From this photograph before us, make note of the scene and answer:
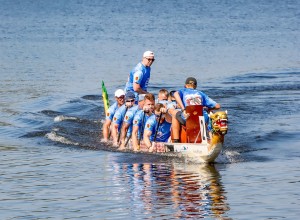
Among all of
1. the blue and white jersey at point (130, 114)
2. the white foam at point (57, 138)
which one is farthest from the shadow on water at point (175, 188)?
the white foam at point (57, 138)

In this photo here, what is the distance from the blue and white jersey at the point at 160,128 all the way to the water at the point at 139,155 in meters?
0.66

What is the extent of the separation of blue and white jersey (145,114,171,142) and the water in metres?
0.66

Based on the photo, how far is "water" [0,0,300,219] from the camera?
17.2 metres

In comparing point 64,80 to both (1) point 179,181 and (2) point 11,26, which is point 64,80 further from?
(2) point 11,26

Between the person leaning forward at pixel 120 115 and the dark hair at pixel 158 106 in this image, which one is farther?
the person leaning forward at pixel 120 115

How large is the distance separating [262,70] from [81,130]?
16.8 metres

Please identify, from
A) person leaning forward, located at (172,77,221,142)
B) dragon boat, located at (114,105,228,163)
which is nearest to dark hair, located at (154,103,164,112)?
person leaning forward, located at (172,77,221,142)

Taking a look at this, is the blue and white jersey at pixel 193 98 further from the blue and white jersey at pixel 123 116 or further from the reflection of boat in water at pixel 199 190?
the blue and white jersey at pixel 123 116

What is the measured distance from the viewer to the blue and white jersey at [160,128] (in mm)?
22156

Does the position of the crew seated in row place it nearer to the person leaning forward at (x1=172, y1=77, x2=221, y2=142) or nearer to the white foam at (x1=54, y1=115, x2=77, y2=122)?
the person leaning forward at (x1=172, y1=77, x2=221, y2=142)

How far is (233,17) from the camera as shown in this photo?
85500 millimetres

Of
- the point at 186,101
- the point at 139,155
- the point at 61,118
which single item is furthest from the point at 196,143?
the point at 61,118

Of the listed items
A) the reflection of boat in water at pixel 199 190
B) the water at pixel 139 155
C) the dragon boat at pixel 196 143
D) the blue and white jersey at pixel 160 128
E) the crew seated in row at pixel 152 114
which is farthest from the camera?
the blue and white jersey at pixel 160 128

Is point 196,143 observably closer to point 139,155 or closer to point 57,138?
point 139,155
